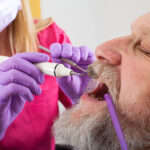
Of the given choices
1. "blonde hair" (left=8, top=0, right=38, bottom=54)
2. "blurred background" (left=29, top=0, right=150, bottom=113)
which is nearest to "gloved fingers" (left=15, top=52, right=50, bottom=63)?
"blonde hair" (left=8, top=0, right=38, bottom=54)

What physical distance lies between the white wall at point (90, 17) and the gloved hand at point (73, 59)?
714 mm

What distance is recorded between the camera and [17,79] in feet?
2.37

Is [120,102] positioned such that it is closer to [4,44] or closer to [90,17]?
[4,44]

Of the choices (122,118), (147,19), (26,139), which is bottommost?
(26,139)

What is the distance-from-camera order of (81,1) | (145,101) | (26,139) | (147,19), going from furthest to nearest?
(81,1) → (26,139) → (147,19) → (145,101)

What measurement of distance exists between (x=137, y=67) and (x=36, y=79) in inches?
13.6

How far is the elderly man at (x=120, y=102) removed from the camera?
0.68m

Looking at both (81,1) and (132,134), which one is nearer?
(132,134)

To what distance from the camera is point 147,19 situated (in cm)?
77

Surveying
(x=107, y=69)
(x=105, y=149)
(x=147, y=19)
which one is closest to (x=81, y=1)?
(x=147, y=19)

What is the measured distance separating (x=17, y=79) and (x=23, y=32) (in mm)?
487

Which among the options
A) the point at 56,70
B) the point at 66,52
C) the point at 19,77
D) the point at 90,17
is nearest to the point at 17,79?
the point at 19,77

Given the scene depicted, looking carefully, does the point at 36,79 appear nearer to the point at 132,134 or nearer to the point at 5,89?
the point at 5,89

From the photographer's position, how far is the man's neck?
1.12m
